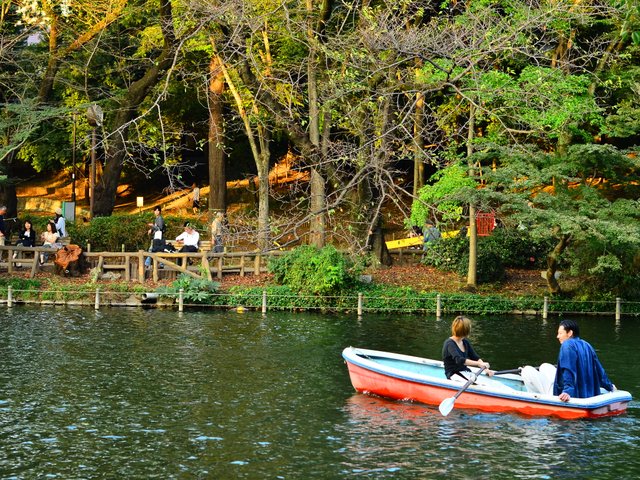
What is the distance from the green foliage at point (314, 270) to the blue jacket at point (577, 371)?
13473mm

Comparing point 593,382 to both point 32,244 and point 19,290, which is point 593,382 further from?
point 32,244

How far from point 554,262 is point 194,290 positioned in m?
11.1

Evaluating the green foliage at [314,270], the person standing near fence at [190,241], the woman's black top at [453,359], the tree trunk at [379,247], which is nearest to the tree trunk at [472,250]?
the tree trunk at [379,247]

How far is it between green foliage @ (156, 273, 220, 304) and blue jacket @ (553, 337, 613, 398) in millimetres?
15187

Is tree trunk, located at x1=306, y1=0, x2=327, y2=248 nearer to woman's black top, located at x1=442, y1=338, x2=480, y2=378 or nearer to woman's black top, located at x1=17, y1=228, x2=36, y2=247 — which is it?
woman's black top, located at x1=17, y1=228, x2=36, y2=247

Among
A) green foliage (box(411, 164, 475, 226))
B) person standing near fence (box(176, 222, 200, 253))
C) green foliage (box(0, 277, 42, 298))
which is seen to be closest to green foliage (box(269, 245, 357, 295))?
green foliage (box(411, 164, 475, 226))

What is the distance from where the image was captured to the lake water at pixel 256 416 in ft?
45.9

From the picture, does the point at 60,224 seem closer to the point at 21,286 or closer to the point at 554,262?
the point at 21,286

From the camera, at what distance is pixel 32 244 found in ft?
115

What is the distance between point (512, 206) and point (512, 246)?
656 cm

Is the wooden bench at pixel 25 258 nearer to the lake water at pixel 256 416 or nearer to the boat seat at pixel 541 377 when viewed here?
the lake water at pixel 256 416

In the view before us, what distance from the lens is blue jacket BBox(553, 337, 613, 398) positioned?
16703 mm

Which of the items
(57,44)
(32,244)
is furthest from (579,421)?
(57,44)

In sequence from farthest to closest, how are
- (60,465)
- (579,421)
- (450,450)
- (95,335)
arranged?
(95,335) < (579,421) < (450,450) < (60,465)
